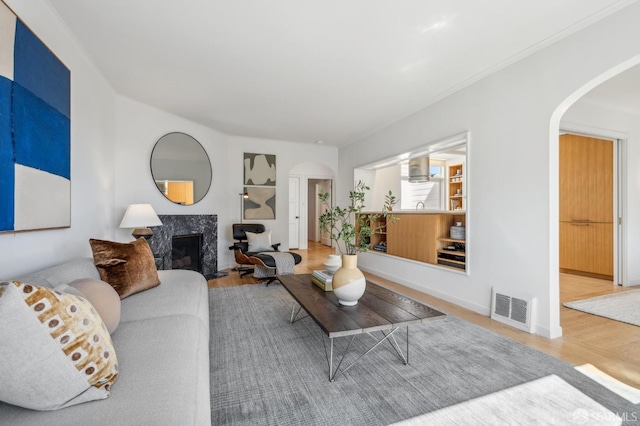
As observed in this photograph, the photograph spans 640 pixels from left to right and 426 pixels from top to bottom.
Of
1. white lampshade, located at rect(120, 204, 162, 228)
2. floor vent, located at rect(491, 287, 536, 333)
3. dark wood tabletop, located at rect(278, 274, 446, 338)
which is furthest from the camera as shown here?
white lampshade, located at rect(120, 204, 162, 228)

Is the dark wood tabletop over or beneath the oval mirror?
beneath

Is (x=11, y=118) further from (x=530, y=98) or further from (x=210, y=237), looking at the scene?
(x=530, y=98)

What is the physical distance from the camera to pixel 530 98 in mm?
2646

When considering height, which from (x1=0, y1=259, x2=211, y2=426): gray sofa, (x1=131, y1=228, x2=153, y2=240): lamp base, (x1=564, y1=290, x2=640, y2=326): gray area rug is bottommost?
(x1=564, y1=290, x2=640, y2=326): gray area rug

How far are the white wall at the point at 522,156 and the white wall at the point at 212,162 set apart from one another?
3.38m

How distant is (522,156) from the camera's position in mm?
2719

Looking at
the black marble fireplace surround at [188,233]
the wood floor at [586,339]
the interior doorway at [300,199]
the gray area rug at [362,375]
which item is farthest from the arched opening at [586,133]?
the interior doorway at [300,199]

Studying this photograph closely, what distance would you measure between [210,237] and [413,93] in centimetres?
378

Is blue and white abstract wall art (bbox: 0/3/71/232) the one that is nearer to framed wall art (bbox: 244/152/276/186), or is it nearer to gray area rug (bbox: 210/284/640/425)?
gray area rug (bbox: 210/284/640/425)

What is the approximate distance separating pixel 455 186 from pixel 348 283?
5984 mm

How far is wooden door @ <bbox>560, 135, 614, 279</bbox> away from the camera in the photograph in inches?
177

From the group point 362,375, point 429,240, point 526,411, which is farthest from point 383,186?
point 526,411

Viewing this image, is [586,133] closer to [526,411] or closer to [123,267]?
[526,411]

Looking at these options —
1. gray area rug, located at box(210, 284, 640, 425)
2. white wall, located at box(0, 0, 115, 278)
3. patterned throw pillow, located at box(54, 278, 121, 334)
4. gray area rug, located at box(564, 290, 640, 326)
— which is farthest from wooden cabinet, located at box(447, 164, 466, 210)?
patterned throw pillow, located at box(54, 278, 121, 334)
